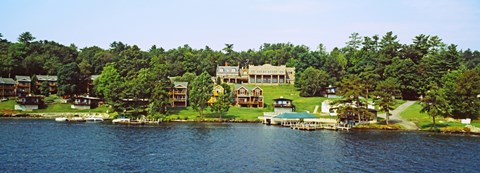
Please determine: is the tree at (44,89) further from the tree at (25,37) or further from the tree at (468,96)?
the tree at (468,96)

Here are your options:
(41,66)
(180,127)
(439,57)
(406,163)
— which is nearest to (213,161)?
(406,163)

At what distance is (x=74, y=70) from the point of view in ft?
408

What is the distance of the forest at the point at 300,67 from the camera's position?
103 meters

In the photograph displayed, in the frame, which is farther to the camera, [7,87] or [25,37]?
[25,37]

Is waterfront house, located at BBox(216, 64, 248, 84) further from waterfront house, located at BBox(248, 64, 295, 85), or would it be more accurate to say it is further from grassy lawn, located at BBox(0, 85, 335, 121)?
grassy lawn, located at BBox(0, 85, 335, 121)

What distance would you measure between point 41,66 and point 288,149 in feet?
353

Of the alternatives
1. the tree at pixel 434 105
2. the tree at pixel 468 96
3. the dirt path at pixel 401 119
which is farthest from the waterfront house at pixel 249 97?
the tree at pixel 468 96

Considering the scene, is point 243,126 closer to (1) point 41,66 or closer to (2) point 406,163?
(2) point 406,163

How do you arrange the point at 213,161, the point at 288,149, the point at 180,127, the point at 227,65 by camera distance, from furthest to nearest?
the point at 227,65 < the point at 180,127 < the point at 288,149 < the point at 213,161

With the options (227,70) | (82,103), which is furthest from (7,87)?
(227,70)

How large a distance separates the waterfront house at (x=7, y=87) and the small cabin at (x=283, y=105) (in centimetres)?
7222

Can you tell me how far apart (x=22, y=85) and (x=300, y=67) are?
8285 cm

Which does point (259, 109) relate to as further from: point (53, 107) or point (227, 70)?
point (53, 107)

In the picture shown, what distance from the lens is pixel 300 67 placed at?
150000mm
